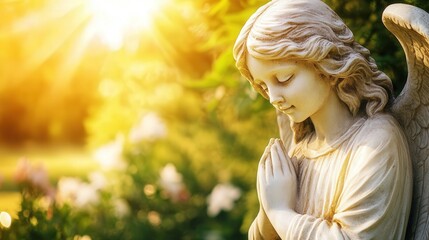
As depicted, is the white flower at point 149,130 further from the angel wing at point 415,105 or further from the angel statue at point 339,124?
the angel wing at point 415,105

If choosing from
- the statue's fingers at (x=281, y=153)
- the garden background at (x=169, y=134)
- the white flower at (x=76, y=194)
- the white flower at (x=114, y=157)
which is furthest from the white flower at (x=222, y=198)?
the statue's fingers at (x=281, y=153)

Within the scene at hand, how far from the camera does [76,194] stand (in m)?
5.64

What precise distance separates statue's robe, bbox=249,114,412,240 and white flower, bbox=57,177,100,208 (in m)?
3.23

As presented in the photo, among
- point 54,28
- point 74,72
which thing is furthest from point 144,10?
point 74,72

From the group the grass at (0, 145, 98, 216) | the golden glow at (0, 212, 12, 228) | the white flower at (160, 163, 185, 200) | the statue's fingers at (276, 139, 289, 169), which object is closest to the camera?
the statue's fingers at (276, 139, 289, 169)

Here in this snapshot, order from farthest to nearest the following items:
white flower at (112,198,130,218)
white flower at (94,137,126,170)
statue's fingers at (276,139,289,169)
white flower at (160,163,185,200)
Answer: white flower at (94,137,126,170) < white flower at (112,198,130,218) < white flower at (160,163,185,200) < statue's fingers at (276,139,289,169)

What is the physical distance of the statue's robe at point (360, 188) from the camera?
7.57ft

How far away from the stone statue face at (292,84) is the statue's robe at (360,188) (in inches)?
5.1

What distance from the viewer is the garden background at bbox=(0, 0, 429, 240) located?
3.95 metres

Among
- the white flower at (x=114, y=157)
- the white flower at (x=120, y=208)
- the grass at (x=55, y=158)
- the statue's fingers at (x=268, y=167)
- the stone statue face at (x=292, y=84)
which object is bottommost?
the grass at (x=55, y=158)

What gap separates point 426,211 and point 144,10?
5381mm

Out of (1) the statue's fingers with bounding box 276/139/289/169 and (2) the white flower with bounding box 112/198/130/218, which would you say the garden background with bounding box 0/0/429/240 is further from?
(1) the statue's fingers with bounding box 276/139/289/169

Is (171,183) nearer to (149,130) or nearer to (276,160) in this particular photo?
(149,130)

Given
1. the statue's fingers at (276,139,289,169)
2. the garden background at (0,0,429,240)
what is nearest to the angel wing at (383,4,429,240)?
the statue's fingers at (276,139,289,169)
